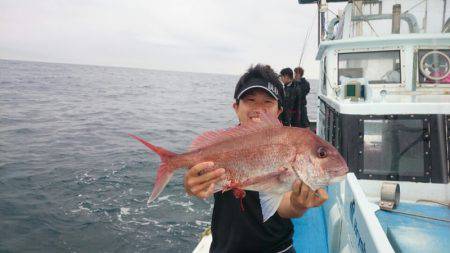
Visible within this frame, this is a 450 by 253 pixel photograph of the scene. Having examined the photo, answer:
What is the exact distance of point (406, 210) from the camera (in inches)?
191

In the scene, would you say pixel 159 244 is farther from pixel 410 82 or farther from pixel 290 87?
pixel 410 82

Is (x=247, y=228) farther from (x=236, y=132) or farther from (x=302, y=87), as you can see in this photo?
(x=302, y=87)

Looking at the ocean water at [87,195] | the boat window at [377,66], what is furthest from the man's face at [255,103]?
the ocean water at [87,195]

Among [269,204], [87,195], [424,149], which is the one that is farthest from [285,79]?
[269,204]

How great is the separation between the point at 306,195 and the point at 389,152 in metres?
3.33

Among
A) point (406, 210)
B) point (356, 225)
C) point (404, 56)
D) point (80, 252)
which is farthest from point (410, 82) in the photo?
point (80, 252)

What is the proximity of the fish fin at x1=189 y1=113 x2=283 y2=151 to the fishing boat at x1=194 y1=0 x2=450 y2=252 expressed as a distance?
1086 millimetres

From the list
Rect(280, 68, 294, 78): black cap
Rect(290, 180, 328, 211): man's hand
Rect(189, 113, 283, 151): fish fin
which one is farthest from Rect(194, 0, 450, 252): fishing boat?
Rect(280, 68, 294, 78): black cap

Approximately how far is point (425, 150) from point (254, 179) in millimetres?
3733

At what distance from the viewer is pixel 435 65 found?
682 cm

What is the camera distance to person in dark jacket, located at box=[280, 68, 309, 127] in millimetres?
10461

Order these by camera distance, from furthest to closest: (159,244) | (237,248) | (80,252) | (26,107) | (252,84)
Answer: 1. (26,107)
2. (159,244)
3. (80,252)
4. (252,84)
5. (237,248)

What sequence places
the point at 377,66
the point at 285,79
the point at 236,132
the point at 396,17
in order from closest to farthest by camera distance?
the point at 236,132 < the point at 377,66 < the point at 396,17 < the point at 285,79

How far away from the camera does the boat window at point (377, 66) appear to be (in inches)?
279
